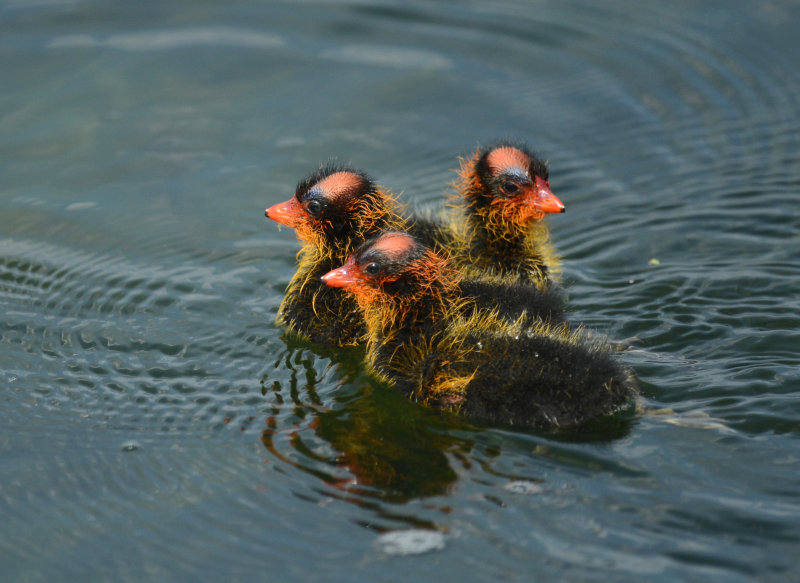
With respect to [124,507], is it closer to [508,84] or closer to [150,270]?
[150,270]

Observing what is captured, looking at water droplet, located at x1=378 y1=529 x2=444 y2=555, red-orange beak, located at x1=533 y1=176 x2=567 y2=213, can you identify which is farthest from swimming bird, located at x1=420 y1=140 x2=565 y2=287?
water droplet, located at x1=378 y1=529 x2=444 y2=555

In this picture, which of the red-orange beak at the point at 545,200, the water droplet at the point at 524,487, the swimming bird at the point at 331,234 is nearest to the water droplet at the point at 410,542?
the water droplet at the point at 524,487

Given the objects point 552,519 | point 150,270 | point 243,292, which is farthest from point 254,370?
point 552,519

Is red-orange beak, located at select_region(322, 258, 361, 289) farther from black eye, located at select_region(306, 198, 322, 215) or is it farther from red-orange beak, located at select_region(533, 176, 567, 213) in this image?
red-orange beak, located at select_region(533, 176, 567, 213)

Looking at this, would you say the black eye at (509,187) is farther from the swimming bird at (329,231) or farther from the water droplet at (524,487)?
the water droplet at (524,487)

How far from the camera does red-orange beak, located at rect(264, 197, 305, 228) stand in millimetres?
6906

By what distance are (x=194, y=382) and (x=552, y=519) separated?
267 centimetres

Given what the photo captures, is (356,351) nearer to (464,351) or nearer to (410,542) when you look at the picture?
(464,351)

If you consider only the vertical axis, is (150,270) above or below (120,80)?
below

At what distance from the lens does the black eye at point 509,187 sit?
23.9 ft

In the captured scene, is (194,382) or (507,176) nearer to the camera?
(194,382)

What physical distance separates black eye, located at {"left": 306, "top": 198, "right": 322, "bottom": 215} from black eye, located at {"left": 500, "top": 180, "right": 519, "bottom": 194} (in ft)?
4.45

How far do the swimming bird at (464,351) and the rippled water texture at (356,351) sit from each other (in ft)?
0.55

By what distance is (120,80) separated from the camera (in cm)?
1091
